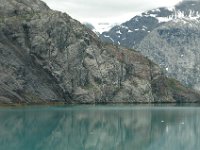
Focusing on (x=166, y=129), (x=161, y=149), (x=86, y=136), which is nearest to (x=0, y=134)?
(x=86, y=136)

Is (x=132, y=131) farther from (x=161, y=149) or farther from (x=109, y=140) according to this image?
(x=161, y=149)

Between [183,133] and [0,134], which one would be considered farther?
[183,133]

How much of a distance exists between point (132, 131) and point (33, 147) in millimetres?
43384

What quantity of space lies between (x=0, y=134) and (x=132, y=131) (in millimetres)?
37070

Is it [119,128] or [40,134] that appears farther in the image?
[119,128]

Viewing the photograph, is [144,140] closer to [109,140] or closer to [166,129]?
[109,140]

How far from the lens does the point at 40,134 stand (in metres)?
99.3

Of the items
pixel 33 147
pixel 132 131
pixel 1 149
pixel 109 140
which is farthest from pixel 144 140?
pixel 1 149

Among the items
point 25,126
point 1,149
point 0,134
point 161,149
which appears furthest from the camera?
point 25,126

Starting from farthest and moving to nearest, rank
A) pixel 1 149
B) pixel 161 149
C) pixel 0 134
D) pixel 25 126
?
pixel 25 126, pixel 0 134, pixel 161 149, pixel 1 149

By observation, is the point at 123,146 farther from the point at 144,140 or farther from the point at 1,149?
the point at 1,149

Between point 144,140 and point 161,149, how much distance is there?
1351 centimetres

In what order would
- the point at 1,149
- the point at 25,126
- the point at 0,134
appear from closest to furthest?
the point at 1,149 → the point at 0,134 → the point at 25,126

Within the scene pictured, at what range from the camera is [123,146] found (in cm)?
8581
